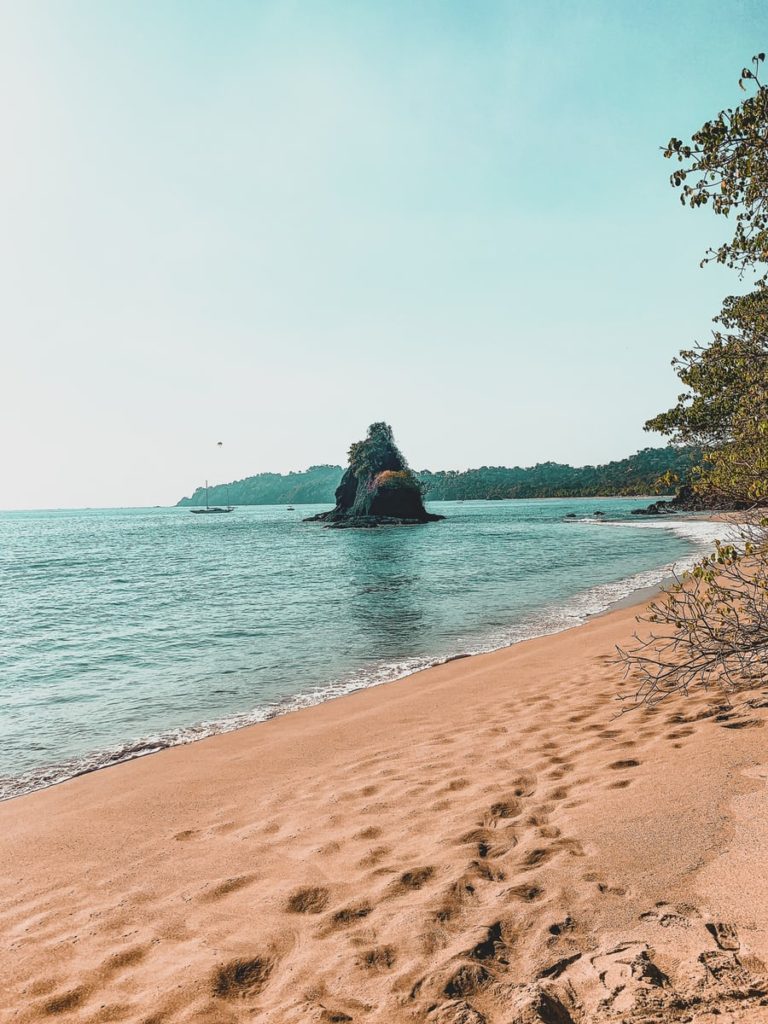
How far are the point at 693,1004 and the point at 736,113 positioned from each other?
699cm

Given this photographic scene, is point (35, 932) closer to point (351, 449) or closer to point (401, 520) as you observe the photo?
point (401, 520)

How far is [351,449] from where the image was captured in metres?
119

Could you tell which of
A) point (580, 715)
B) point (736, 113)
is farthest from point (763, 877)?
point (736, 113)

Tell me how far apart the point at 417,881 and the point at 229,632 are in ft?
46.6

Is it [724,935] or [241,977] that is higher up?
[724,935]

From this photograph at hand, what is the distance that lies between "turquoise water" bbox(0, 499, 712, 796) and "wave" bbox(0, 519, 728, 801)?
0.15ft

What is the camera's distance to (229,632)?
17.5 metres

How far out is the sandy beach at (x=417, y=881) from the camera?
3.00 meters

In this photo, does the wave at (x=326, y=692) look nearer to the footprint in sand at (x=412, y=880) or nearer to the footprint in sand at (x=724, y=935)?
the footprint in sand at (x=724, y=935)

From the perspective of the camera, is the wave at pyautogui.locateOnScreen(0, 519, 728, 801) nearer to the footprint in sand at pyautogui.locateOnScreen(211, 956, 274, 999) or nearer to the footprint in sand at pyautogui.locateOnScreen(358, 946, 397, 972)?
the footprint in sand at pyautogui.locateOnScreen(358, 946, 397, 972)

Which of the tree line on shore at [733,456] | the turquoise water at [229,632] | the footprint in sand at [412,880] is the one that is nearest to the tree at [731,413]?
the tree line on shore at [733,456]

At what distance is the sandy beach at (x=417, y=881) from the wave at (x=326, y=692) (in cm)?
76

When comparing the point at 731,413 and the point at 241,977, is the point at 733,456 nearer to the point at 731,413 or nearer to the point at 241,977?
the point at 731,413

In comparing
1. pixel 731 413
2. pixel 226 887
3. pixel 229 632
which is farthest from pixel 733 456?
pixel 229 632
